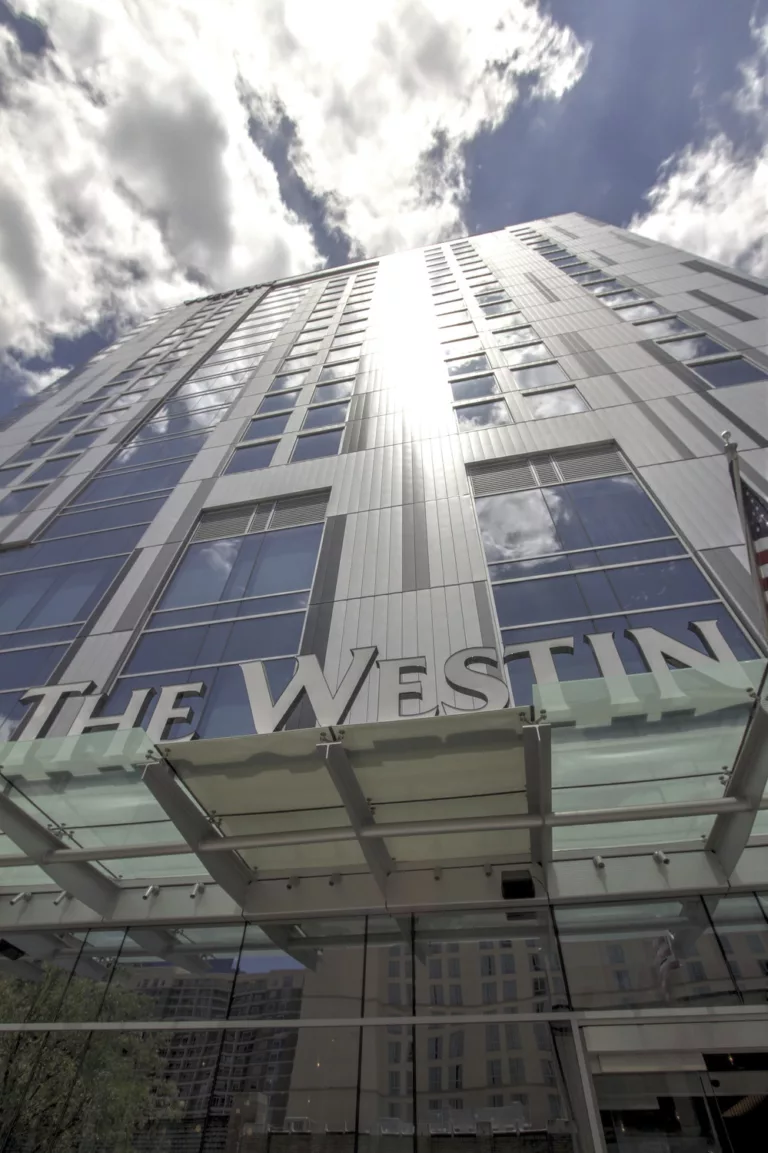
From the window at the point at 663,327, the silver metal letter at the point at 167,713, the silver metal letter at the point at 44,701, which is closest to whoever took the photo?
the silver metal letter at the point at 167,713

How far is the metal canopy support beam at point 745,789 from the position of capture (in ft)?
24.4

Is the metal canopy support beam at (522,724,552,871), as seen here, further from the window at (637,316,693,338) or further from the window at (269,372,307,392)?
the window at (269,372,307,392)

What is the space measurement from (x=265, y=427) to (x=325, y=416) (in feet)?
8.60

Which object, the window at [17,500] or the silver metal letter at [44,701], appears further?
the window at [17,500]

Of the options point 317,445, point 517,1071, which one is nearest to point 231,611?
point 317,445

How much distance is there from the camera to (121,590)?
17969 millimetres

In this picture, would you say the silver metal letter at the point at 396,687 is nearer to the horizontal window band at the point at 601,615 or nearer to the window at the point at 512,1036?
the horizontal window band at the point at 601,615

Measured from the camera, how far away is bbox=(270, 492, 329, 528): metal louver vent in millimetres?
19008

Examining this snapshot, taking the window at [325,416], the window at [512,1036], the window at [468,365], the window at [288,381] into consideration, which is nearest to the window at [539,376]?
the window at [468,365]

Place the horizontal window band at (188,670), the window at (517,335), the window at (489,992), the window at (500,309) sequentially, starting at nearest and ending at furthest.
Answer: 1. the window at (489,992)
2. the horizontal window band at (188,670)
3. the window at (517,335)
4. the window at (500,309)

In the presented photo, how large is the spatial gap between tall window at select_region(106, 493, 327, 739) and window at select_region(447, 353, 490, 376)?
8.98 meters

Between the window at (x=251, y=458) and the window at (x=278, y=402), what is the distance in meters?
3.03

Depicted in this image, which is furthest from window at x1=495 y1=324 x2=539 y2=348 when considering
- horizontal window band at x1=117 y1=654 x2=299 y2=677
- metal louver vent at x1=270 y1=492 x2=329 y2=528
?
horizontal window band at x1=117 y1=654 x2=299 y2=677

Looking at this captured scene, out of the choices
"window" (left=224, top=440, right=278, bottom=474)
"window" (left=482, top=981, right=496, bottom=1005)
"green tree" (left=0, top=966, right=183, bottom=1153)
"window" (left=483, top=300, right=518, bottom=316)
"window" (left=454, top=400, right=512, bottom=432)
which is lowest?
"green tree" (left=0, top=966, right=183, bottom=1153)
